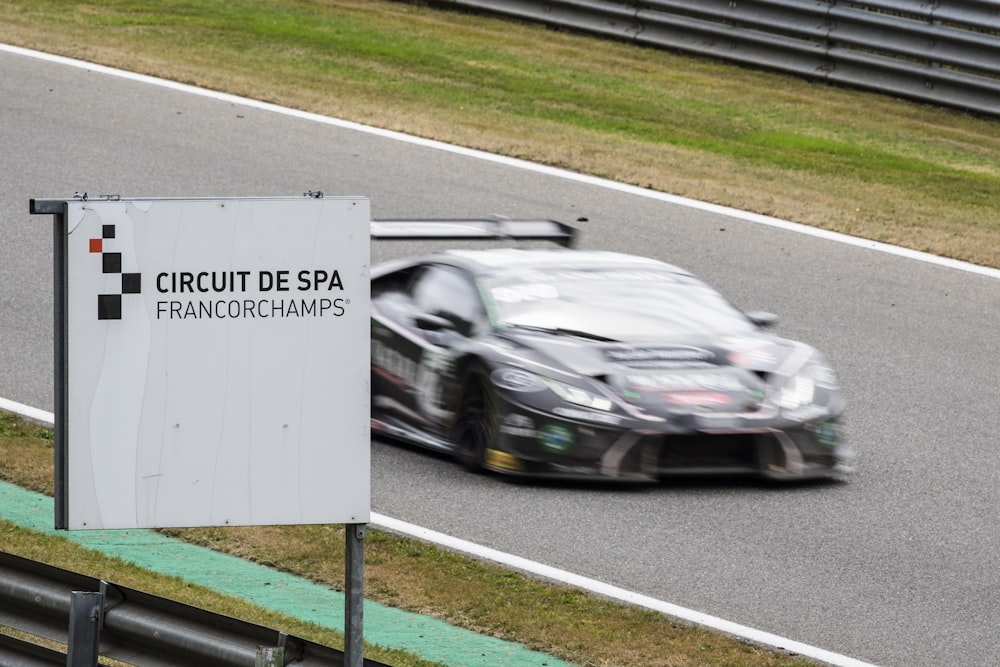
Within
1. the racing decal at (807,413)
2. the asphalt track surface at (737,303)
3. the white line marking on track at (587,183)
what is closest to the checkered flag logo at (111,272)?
the white line marking on track at (587,183)

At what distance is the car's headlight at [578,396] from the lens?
8.55 m

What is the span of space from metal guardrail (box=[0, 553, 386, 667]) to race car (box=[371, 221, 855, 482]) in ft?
11.6

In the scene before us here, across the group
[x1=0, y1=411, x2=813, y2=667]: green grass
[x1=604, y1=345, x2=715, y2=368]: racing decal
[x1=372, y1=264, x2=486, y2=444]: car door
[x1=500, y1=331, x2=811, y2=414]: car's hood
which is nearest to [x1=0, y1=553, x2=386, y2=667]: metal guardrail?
[x1=0, y1=411, x2=813, y2=667]: green grass

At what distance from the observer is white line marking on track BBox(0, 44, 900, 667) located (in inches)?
288

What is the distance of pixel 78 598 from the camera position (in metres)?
4.92

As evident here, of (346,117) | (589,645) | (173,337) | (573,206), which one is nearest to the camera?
(173,337)

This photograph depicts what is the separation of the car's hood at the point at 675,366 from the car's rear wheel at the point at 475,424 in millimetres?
344

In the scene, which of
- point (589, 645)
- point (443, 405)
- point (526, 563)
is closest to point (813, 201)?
point (443, 405)

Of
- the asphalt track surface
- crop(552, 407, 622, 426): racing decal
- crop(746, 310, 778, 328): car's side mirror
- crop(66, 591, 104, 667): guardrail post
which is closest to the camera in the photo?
crop(66, 591, 104, 667): guardrail post

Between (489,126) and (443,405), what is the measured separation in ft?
23.3

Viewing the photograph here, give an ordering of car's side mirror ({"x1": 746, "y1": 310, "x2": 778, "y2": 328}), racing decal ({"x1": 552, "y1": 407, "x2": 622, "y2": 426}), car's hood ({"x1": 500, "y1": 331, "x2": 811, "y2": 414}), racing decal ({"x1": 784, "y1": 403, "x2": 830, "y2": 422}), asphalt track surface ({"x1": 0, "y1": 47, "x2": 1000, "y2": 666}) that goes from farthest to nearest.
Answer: car's side mirror ({"x1": 746, "y1": 310, "x2": 778, "y2": 328}), racing decal ({"x1": 784, "y1": 403, "x2": 830, "y2": 422}), car's hood ({"x1": 500, "y1": 331, "x2": 811, "y2": 414}), racing decal ({"x1": 552, "y1": 407, "x2": 622, "y2": 426}), asphalt track surface ({"x1": 0, "y1": 47, "x2": 1000, "y2": 666})

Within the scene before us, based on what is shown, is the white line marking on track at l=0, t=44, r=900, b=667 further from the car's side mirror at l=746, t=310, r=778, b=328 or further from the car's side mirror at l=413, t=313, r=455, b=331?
the car's side mirror at l=746, t=310, r=778, b=328

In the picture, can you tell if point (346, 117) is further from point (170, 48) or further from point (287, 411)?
point (287, 411)

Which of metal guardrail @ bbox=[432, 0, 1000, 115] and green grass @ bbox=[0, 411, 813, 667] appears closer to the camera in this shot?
green grass @ bbox=[0, 411, 813, 667]
